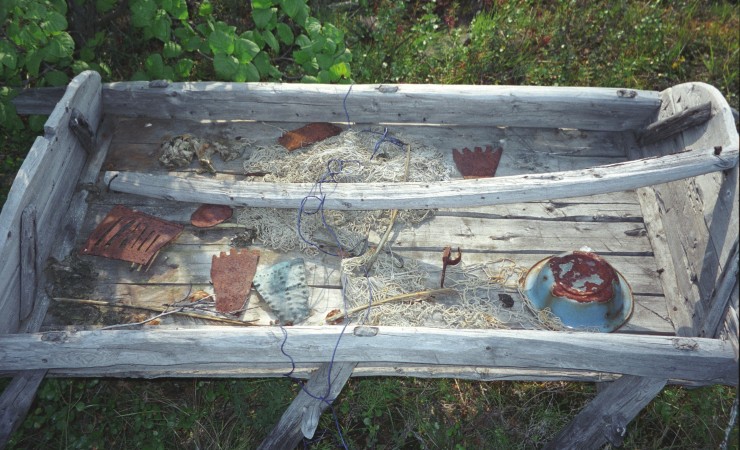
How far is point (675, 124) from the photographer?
13.2 feet

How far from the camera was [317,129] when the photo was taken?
4.48 metres

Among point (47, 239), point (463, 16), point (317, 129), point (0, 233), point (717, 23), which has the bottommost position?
point (47, 239)

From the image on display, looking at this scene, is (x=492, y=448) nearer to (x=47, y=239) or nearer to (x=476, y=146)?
(x=476, y=146)

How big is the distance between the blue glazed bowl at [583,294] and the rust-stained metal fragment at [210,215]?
2.00 m

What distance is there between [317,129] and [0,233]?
7.01 ft

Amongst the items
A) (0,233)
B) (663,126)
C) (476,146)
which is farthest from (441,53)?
(0,233)

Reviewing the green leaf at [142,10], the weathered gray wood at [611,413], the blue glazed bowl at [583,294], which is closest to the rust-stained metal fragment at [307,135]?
the green leaf at [142,10]

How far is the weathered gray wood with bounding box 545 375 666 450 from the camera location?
3.38 m

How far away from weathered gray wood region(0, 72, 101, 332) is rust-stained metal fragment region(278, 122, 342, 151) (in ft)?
4.44

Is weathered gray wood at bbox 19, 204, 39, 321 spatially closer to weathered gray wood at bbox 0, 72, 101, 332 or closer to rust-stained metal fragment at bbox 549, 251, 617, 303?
weathered gray wood at bbox 0, 72, 101, 332

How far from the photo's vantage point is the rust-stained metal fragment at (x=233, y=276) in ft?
11.9

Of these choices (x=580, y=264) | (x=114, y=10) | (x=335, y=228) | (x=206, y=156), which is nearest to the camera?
(x=580, y=264)

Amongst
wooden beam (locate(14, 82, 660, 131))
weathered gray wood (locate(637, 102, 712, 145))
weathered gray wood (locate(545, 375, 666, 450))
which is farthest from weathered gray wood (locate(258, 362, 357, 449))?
weathered gray wood (locate(637, 102, 712, 145))

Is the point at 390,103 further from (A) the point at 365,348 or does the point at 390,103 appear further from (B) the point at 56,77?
(B) the point at 56,77
